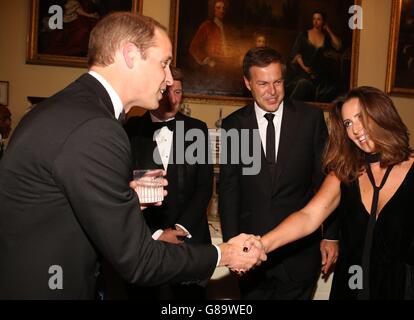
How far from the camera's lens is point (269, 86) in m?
3.33

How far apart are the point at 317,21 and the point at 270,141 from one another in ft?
14.0

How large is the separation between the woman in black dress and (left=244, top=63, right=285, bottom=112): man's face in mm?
593

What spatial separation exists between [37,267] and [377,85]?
21.9 feet

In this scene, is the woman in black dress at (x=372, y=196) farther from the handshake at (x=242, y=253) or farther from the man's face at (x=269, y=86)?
the man's face at (x=269, y=86)

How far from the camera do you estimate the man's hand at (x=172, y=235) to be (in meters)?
3.23

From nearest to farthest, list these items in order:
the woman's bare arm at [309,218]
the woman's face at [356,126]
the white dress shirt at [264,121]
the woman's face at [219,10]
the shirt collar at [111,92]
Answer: the shirt collar at [111,92]
the woman's face at [356,126]
the woman's bare arm at [309,218]
the white dress shirt at [264,121]
the woman's face at [219,10]

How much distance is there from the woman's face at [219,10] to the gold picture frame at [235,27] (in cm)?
8

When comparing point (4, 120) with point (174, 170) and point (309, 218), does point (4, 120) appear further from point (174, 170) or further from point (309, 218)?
point (309, 218)

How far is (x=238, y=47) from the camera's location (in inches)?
257

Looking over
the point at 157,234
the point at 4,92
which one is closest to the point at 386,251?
the point at 157,234

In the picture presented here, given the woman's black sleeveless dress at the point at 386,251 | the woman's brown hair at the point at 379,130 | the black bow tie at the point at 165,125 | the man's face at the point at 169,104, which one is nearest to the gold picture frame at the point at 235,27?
the man's face at the point at 169,104

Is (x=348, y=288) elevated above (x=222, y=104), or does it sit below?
below

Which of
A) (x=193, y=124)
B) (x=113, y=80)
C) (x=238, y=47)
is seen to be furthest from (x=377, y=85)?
(x=113, y=80)
